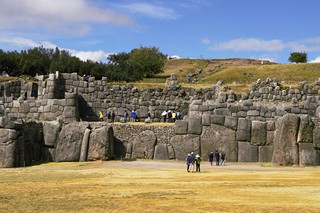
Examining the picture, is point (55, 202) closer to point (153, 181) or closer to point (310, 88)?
point (153, 181)

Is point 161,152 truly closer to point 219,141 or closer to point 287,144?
point 219,141

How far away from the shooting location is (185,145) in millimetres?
36406

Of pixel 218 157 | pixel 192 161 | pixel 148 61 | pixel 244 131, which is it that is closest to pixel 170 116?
pixel 244 131

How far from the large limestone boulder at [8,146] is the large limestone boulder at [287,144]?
15380 millimetres

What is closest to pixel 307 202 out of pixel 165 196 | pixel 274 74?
pixel 165 196

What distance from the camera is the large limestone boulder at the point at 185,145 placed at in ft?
119

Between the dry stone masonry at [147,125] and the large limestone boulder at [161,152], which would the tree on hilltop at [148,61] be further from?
the large limestone boulder at [161,152]

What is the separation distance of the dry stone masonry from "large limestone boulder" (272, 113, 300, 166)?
58 mm

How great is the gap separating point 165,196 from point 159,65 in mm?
84577

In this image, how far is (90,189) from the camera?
65.9 feet

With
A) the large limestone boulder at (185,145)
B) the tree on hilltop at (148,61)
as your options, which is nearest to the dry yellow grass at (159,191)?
the large limestone boulder at (185,145)

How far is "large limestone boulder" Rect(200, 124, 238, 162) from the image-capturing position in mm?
35812

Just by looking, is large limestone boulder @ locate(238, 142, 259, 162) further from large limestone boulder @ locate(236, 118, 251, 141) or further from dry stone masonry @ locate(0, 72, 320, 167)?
large limestone boulder @ locate(236, 118, 251, 141)

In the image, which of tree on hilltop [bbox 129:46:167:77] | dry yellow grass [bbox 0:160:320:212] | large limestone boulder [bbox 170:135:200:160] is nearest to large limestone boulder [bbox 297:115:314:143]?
dry yellow grass [bbox 0:160:320:212]
